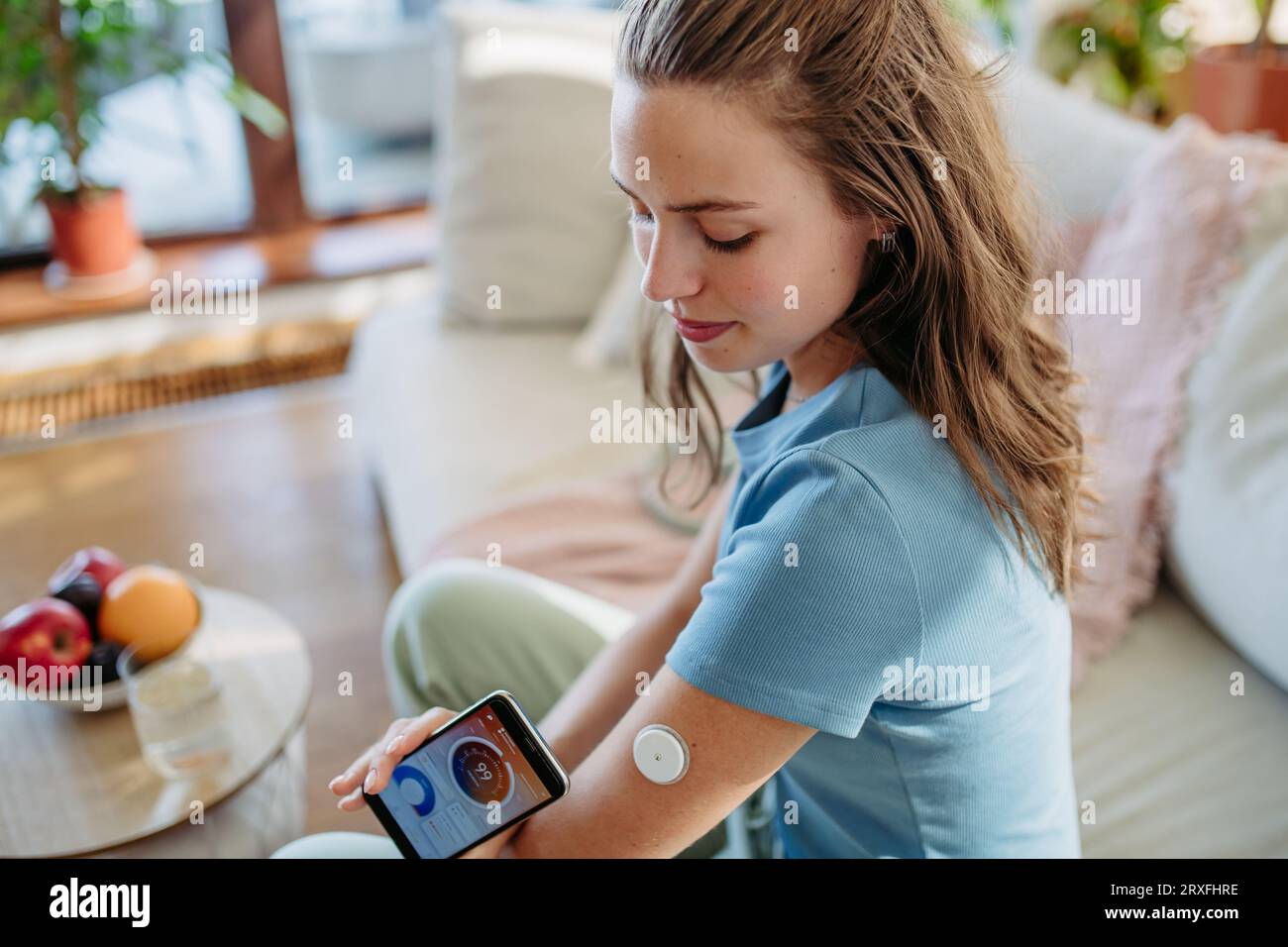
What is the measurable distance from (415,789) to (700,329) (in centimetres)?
44

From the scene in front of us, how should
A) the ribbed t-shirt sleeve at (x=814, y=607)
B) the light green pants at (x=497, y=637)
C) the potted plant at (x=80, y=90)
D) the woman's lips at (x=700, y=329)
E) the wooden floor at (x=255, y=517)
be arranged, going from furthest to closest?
the potted plant at (x=80, y=90)
the wooden floor at (x=255, y=517)
the light green pants at (x=497, y=637)
the woman's lips at (x=700, y=329)
the ribbed t-shirt sleeve at (x=814, y=607)

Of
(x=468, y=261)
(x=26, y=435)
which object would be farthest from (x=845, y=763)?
(x=26, y=435)

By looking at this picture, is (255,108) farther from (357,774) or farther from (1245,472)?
(1245,472)

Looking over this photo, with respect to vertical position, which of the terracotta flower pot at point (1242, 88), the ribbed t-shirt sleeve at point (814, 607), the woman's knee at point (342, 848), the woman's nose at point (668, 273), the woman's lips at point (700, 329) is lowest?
the woman's knee at point (342, 848)

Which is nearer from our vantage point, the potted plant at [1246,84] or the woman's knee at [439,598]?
the woman's knee at [439,598]

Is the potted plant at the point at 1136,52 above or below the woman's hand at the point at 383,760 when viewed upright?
above

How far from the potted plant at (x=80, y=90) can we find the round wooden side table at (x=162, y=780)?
5.48ft

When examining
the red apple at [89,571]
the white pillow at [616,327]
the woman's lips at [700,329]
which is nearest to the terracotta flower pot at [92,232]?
the white pillow at [616,327]

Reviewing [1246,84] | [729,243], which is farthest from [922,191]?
[1246,84]

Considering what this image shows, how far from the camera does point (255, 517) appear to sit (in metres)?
2.34

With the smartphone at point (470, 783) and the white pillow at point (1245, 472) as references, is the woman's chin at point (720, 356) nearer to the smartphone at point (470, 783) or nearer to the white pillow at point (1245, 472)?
the smartphone at point (470, 783)

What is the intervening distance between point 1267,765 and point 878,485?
0.67 meters

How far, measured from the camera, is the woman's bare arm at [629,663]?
1.13m

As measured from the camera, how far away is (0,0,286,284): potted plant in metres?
2.56
